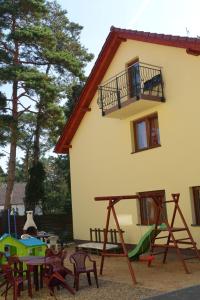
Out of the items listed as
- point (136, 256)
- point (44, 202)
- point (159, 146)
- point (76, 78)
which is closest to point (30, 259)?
point (136, 256)

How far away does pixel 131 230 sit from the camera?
629 inches

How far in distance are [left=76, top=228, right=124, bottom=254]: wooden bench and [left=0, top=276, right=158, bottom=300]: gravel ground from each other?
5124 millimetres

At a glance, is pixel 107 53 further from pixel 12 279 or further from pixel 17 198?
pixel 17 198

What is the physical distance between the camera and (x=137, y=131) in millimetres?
16219

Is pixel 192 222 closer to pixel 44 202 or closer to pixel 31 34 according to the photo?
pixel 44 202

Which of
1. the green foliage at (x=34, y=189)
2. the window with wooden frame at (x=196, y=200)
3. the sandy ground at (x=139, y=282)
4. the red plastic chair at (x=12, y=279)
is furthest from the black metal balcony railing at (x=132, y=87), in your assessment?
the green foliage at (x=34, y=189)

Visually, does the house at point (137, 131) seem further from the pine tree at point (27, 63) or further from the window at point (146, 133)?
the pine tree at point (27, 63)

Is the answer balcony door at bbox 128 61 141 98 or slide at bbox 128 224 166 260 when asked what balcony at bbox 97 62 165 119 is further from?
slide at bbox 128 224 166 260

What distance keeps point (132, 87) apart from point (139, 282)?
8.50 meters

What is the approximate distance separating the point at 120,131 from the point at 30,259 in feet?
27.4

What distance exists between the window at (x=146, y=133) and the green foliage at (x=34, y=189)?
958 centimetres

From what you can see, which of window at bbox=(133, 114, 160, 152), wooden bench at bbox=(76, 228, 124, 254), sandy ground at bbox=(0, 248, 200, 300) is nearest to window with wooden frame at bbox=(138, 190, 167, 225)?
wooden bench at bbox=(76, 228, 124, 254)

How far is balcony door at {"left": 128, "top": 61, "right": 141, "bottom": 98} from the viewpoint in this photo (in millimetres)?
15656

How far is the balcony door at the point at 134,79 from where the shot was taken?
1566 centimetres
